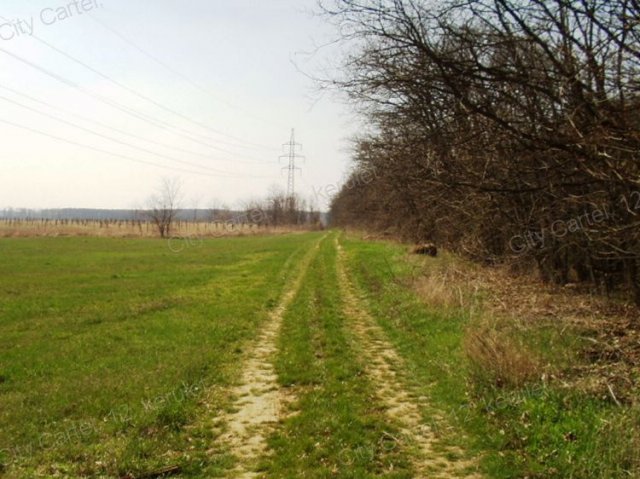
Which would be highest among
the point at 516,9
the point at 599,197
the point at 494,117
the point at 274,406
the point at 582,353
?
the point at 516,9

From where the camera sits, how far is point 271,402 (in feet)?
23.6

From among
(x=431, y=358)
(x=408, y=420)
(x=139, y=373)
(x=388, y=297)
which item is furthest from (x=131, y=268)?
(x=408, y=420)

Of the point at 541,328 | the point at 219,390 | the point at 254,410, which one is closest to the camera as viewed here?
the point at 254,410

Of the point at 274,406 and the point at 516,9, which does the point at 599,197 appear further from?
the point at 274,406

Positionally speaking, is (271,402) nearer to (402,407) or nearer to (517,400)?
(402,407)

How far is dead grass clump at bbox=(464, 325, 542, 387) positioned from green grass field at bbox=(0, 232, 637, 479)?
0.19m

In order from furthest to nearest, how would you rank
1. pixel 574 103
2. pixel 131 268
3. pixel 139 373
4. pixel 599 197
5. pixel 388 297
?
pixel 131 268 → pixel 388 297 → pixel 599 197 → pixel 139 373 → pixel 574 103

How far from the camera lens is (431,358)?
897cm

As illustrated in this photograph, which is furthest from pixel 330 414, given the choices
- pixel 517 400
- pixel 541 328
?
pixel 541 328

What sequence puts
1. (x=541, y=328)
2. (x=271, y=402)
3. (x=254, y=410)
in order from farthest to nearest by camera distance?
(x=541, y=328)
(x=271, y=402)
(x=254, y=410)

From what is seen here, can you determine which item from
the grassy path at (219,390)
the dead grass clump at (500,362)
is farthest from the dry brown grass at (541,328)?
the grassy path at (219,390)

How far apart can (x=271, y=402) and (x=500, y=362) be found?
10.3 ft

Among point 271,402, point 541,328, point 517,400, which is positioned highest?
point 541,328

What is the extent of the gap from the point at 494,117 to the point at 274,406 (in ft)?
16.1
